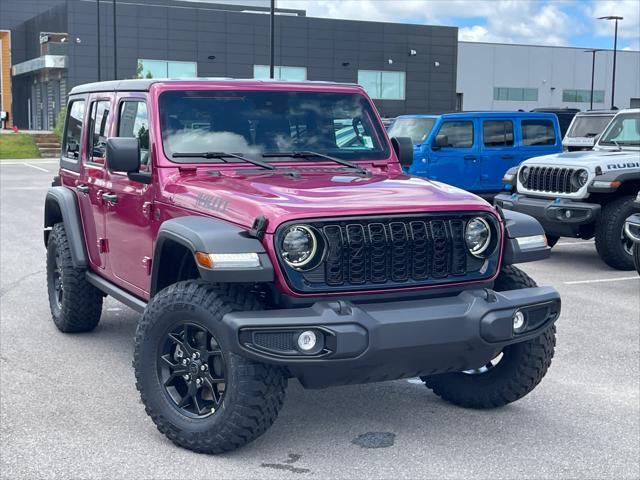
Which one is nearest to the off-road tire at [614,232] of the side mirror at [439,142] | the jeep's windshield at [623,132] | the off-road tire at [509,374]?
A: the jeep's windshield at [623,132]

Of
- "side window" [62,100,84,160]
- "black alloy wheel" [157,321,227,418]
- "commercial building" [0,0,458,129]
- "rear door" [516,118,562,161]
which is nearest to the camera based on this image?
"black alloy wheel" [157,321,227,418]

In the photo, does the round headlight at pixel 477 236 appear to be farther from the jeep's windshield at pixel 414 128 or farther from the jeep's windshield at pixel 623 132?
the jeep's windshield at pixel 414 128

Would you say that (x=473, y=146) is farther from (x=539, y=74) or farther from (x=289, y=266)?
(x=539, y=74)

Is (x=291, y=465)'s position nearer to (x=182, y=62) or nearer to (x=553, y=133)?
(x=553, y=133)

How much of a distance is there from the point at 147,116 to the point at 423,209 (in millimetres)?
1970

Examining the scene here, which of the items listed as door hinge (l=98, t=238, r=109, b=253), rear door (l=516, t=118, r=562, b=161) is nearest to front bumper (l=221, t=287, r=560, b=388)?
door hinge (l=98, t=238, r=109, b=253)

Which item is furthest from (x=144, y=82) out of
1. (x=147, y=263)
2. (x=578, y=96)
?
(x=578, y=96)

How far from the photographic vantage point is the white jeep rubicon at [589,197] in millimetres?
10875

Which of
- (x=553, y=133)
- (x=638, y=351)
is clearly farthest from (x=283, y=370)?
(x=553, y=133)

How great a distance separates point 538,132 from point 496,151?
3.71ft

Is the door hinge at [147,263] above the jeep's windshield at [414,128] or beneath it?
beneath

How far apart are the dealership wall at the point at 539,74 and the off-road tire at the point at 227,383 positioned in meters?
72.2

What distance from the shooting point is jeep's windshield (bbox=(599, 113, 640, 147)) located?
1238 centimetres

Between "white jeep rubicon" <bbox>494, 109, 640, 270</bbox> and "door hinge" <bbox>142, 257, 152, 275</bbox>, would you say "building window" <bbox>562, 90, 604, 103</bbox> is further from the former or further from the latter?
"door hinge" <bbox>142, 257, 152, 275</bbox>
